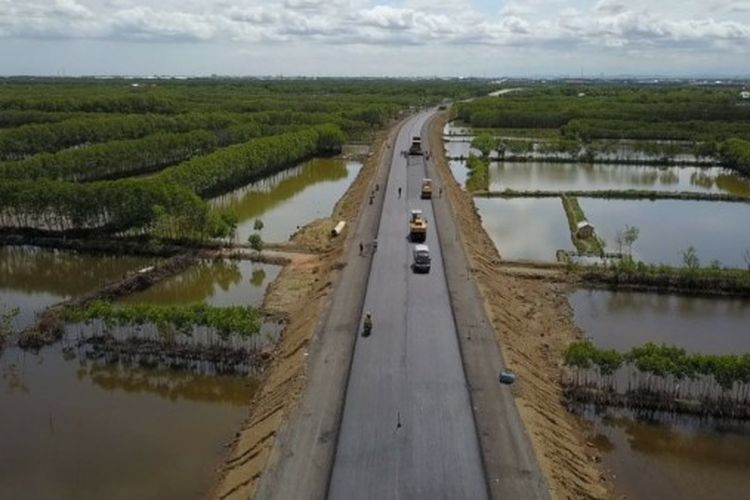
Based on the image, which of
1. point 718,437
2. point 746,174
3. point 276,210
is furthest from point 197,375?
point 746,174

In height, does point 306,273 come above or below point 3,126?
below

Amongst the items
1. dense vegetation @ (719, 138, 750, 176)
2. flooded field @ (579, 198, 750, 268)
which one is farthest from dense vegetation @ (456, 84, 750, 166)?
flooded field @ (579, 198, 750, 268)

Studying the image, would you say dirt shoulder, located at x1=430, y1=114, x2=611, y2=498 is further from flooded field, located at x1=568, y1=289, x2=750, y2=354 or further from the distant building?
the distant building

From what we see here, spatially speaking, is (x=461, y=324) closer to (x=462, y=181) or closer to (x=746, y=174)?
(x=462, y=181)

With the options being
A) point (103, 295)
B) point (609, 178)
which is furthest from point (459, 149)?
point (103, 295)

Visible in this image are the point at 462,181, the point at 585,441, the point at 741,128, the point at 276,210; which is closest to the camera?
the point at 585,441

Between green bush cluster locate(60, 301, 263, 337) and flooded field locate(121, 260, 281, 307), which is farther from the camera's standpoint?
flooded field locate(121, 260, 281, 307)
